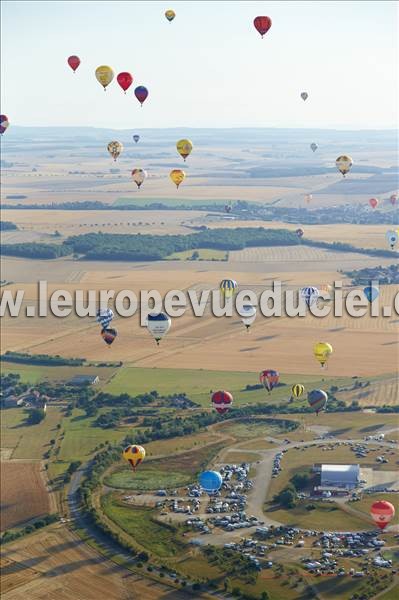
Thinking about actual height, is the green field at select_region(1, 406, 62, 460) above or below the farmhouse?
above

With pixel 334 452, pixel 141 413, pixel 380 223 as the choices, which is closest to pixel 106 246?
pixel 380 223

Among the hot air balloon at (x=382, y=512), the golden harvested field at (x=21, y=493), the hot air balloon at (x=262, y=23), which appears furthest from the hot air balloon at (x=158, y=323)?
the hot air balloon at (x=382, y=512)

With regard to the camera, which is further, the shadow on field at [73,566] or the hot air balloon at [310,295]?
the hot air balloon at [310,295]

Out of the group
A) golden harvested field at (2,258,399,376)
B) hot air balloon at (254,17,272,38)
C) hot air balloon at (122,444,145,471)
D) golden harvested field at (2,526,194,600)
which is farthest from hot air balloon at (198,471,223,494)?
hot air balloon at (254,17,272,38)

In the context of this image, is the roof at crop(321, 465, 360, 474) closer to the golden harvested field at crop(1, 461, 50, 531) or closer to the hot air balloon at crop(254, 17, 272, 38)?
the golden harvested field at crop(1, 461, 50, 531)

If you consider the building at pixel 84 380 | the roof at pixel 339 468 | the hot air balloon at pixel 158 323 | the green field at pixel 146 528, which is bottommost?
the green field at pixel 146 528

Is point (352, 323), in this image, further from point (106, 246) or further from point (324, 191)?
point (324, 191)

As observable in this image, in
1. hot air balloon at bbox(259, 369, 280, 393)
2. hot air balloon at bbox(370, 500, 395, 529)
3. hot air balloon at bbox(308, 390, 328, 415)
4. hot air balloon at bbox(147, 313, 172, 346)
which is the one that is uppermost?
hot air balloon at bbox(147, 313, 172, 346)

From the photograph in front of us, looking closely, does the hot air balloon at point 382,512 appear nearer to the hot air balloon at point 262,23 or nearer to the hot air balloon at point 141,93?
the hot air balloon at point 262,23
